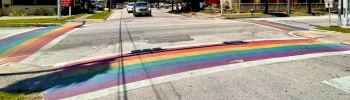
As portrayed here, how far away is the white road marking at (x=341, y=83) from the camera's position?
5995 millimetres

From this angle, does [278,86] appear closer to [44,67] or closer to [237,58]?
[237,58]

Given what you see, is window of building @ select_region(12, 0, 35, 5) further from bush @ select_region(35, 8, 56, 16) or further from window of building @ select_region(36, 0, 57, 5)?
bush @ select_region(35, 8, 56, 16)

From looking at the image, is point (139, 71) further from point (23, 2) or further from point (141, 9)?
point (23, 2)

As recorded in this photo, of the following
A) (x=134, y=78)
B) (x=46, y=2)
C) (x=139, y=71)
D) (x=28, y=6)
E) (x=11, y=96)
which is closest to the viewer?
(x=11, y=96)

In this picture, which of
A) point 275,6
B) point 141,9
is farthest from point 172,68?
point 275,6

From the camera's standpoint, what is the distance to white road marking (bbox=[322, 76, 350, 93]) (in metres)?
5.99

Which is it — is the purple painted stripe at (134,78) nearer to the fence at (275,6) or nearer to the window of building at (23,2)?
the fence at (275,6)

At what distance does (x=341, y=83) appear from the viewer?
6.30 m

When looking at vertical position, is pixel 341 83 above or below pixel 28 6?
below

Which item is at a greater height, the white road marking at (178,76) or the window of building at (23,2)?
the window of building at (23,2)

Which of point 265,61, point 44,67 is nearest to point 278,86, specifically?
point 265,61

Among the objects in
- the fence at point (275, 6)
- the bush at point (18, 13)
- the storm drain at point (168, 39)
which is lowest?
the storm drain at point (168, 39)

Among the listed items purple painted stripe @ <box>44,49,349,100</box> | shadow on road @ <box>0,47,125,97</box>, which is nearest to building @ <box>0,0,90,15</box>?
shadow on road @ <box>0,47,125,97</box>

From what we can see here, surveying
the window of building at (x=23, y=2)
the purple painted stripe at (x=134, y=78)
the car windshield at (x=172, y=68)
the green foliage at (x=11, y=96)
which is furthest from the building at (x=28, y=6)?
the green foliage at (x=11, y=96)
